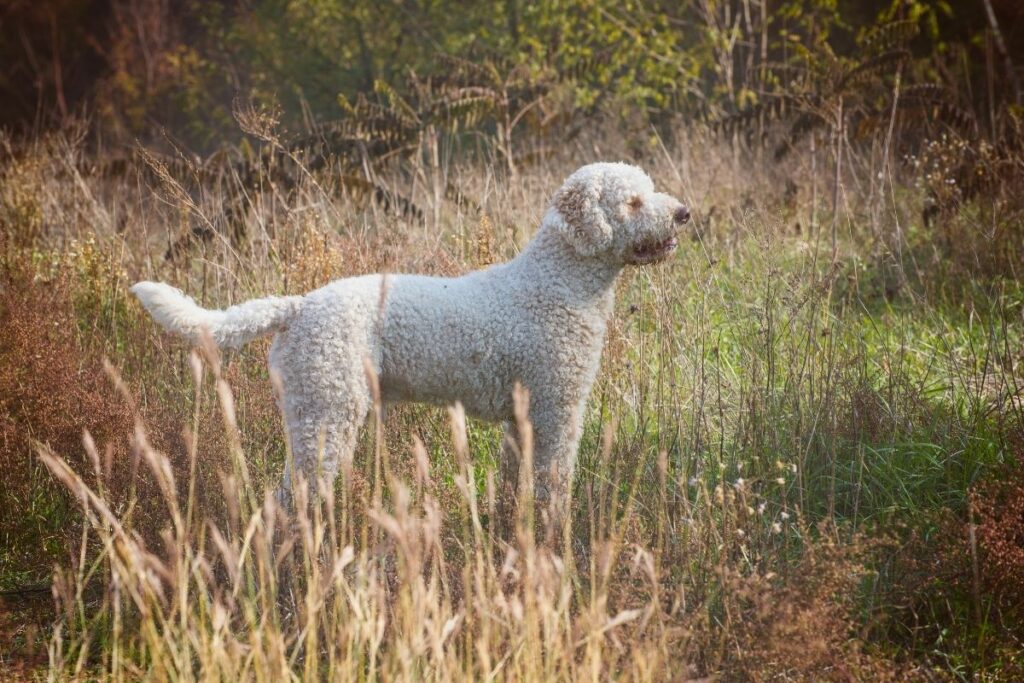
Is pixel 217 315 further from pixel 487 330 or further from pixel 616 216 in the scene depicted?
pixel 616 216

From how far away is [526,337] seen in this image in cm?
353

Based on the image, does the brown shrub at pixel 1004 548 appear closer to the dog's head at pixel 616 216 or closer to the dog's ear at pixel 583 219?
the dog's head at pixel 616 216

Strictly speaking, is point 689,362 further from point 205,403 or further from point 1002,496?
point 205,403

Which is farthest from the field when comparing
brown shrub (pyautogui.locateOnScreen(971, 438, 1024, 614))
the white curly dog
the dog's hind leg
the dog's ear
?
the dog's ear

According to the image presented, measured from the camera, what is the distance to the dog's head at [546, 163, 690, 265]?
351cm

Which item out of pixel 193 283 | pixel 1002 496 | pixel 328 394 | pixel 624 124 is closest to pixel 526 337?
pixel 328 394

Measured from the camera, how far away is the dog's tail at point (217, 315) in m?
3.12

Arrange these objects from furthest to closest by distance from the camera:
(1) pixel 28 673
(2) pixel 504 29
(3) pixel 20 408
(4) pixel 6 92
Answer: (4) pixel 6 92
(2) pixel 504 29
(3) pixel 20 408
(1) pixel 28 673

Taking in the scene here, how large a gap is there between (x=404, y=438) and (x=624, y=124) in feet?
27.7

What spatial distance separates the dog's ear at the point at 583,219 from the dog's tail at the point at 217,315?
3.13 ft

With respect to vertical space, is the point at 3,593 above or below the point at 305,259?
below

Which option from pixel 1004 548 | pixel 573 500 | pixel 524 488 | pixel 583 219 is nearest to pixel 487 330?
pixel 583 219

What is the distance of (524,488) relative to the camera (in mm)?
2451

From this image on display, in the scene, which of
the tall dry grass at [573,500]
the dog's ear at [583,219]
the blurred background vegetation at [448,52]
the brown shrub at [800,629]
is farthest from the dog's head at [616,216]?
the blurred background vegetation at [448,52]
